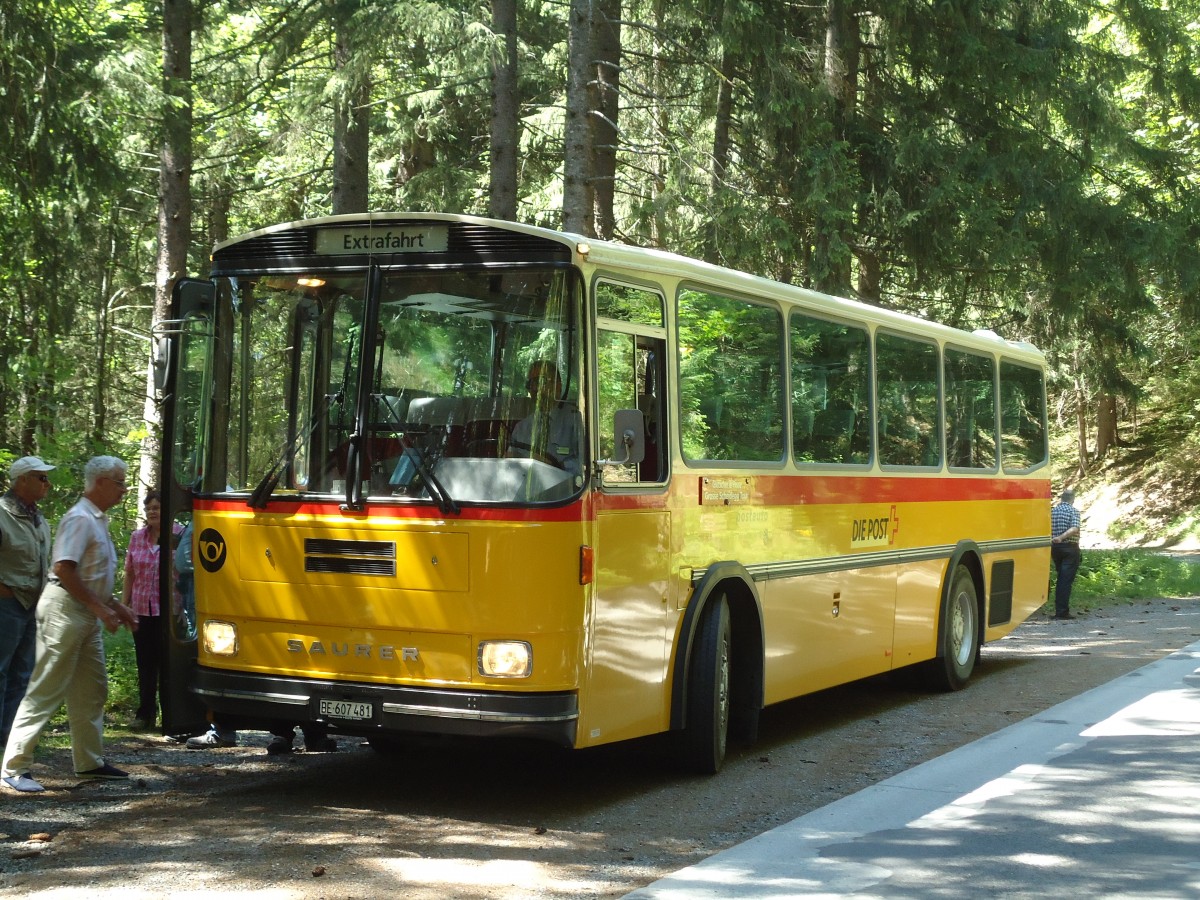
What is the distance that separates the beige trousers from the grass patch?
1880cm

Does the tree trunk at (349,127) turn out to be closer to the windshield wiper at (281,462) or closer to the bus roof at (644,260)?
the bus roof at (644,260)

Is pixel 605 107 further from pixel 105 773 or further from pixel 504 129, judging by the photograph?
pixel 105 773

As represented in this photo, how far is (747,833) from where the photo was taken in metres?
7.66

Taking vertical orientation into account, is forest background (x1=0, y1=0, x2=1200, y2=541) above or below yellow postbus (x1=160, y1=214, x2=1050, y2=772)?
above

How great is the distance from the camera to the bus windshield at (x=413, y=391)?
7.79m

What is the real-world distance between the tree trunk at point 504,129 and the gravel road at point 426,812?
26.8 ft

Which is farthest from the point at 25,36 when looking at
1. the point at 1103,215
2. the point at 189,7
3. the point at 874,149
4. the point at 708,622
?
the point at 1103,215

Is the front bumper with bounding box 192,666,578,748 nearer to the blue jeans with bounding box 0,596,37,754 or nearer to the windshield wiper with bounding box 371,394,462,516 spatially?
the windshield wiper with bounding box 371,394,462,516

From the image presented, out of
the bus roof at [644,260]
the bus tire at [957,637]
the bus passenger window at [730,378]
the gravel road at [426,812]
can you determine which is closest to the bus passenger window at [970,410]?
the bus tire at [957,637]

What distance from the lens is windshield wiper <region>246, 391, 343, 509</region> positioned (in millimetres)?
8211

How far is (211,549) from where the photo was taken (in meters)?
8.41

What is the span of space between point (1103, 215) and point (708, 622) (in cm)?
1508

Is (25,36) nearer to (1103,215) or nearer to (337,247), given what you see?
(337,247)

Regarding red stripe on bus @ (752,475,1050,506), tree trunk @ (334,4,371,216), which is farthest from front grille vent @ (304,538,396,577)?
tree trunk @ (334,4,371,216)
